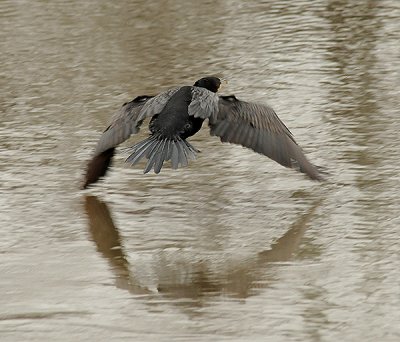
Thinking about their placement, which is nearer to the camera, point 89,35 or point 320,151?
point 320,151

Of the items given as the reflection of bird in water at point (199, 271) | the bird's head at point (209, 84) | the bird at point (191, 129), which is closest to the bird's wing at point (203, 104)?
the bird at point (191, 129)

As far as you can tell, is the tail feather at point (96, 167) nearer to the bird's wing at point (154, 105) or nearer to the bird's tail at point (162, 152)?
the bird's wing at point (154, 105)

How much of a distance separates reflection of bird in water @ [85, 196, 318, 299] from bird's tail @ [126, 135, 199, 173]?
0.50 meters

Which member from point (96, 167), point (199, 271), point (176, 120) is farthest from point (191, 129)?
point (199, 271)

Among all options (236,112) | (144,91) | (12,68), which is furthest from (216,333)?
(12,68)

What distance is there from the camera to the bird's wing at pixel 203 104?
7262mm

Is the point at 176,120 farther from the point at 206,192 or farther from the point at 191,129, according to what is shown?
the point at 206,192

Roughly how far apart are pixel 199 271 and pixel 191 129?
143 centimetres

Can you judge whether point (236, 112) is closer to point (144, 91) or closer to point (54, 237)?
point (54, 237)

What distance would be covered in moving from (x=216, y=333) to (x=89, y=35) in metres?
6.49

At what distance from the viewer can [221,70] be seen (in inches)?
399

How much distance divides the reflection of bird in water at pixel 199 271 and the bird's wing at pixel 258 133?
48cm

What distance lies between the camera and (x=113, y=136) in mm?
7418

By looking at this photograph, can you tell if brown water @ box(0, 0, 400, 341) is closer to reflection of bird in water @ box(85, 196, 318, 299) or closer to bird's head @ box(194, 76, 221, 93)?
reflection of bird in water @ box(85, 196, 318, 299)
